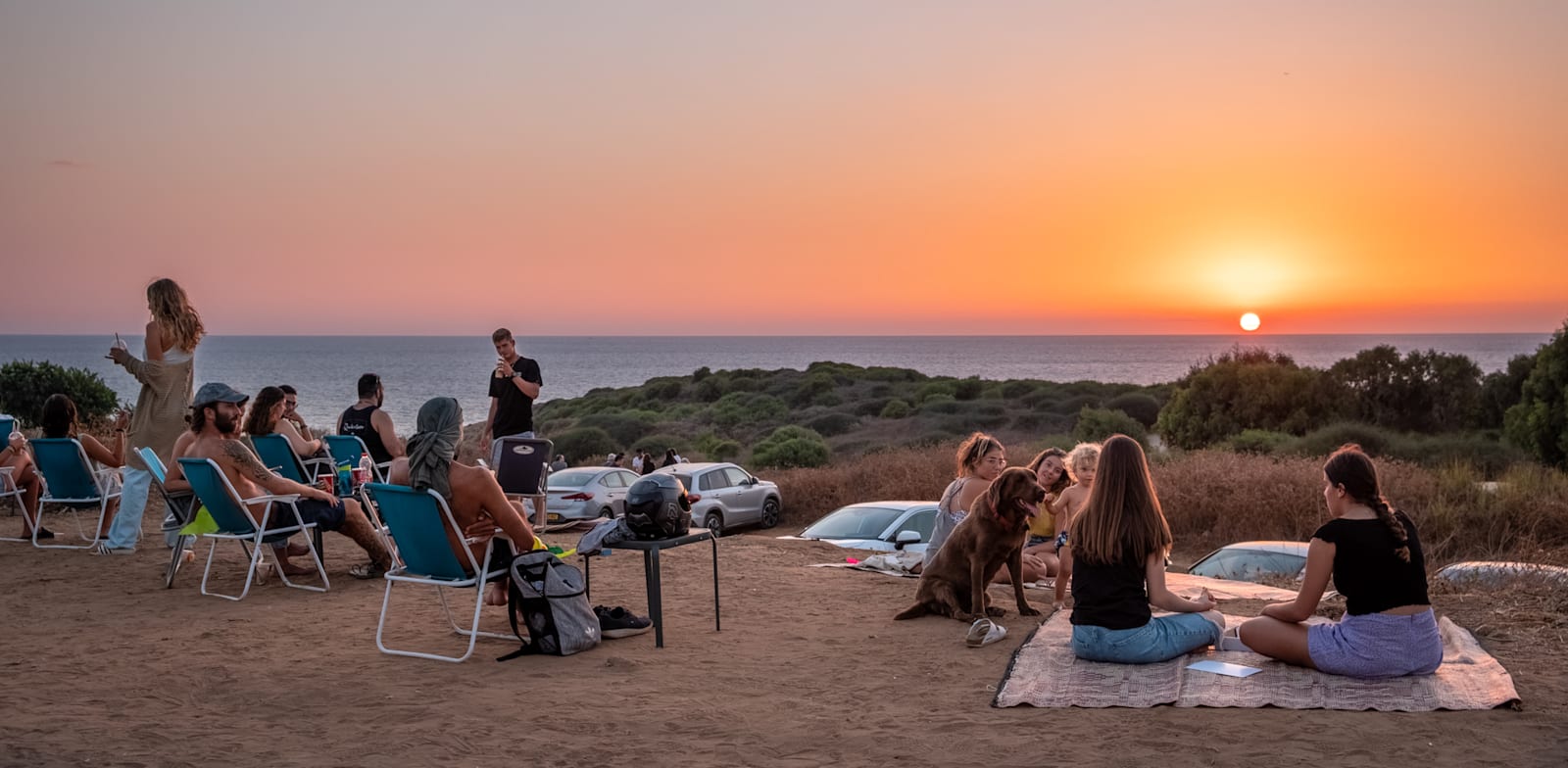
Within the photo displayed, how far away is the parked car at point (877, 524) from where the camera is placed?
14023mm

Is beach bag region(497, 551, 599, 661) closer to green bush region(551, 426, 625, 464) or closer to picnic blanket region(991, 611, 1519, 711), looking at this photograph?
picnic blanket region(991, 611, 1519, 711)

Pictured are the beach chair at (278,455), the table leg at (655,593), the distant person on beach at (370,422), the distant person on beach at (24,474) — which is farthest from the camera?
the distant person on beach at (24,474)

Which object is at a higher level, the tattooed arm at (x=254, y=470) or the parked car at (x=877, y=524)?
the tattooed arm at (x=254, y=470)

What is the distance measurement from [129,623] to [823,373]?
63.6m

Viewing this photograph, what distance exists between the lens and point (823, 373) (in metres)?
70.9

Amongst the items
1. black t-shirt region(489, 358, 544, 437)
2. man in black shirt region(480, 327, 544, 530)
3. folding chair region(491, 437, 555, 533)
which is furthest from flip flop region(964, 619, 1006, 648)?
black t-shirt region(489, 358, 544, 437)

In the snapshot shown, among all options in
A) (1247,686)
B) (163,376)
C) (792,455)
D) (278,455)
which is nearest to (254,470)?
(278,455)

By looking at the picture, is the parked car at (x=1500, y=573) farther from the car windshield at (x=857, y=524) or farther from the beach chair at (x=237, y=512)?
the beach chair at (x=237, y=512)

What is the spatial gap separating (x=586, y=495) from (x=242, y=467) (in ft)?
37.2

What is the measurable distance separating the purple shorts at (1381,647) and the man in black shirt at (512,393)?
691cm

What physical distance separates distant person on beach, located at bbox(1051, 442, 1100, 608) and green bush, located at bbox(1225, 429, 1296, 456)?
1945cm

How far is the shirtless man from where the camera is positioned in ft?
27.1

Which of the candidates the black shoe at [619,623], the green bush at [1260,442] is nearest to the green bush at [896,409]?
the green bush at [1260,442]

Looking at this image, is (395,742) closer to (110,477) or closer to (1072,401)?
(110,477)
